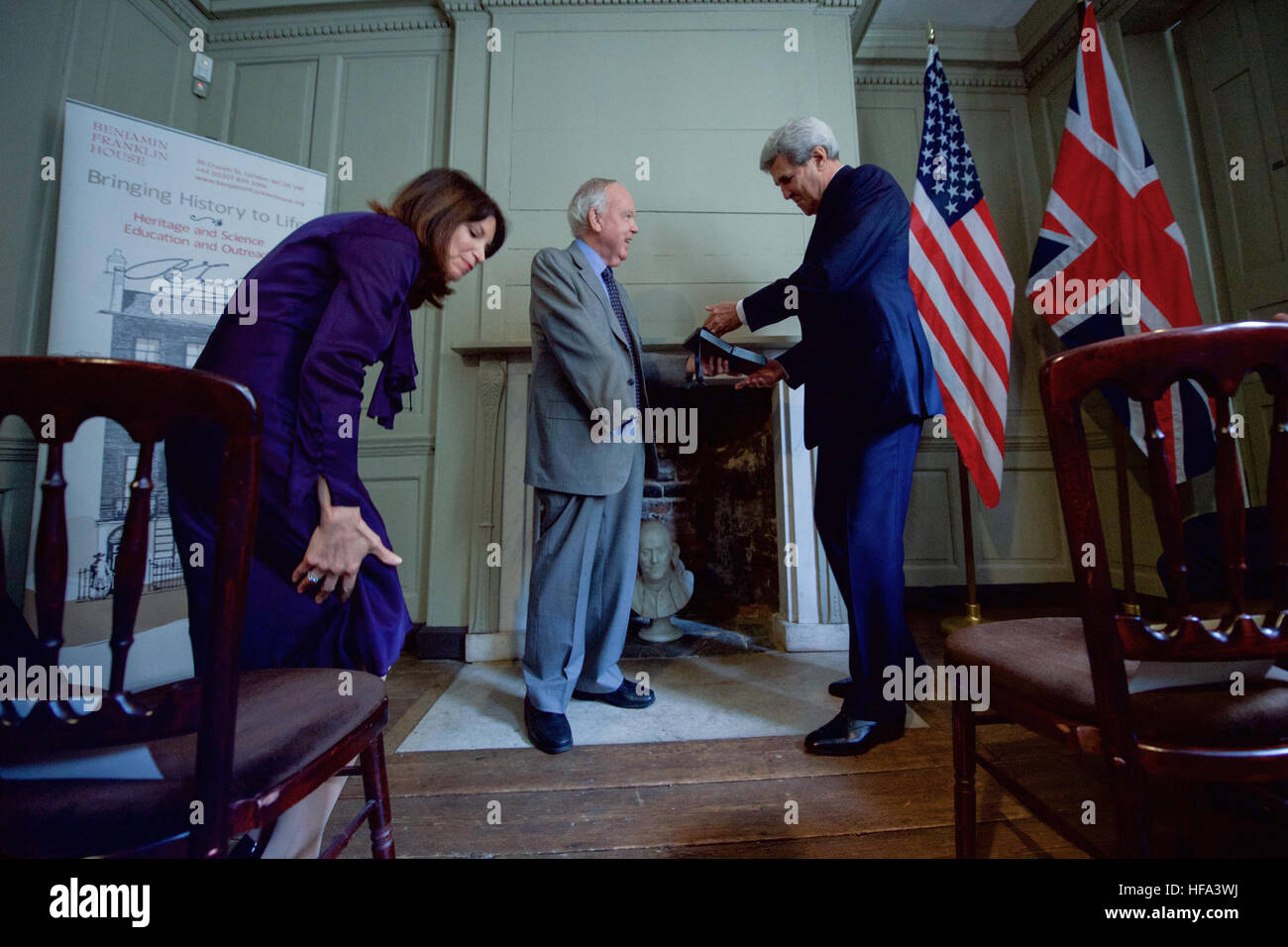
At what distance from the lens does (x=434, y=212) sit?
1.08 metres

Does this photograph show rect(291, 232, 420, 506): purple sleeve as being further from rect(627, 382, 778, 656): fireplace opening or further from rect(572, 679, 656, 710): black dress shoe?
rect(627, 382, 778, 656): fireplace opening

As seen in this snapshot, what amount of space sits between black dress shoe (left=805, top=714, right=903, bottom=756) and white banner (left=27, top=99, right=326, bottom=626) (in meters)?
2.56

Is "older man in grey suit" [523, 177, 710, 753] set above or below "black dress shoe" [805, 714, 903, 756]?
above

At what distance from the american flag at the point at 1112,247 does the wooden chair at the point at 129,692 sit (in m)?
2.93

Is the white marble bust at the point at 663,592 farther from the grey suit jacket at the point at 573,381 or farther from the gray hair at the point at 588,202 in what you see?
the gray hair at the point at 588,202

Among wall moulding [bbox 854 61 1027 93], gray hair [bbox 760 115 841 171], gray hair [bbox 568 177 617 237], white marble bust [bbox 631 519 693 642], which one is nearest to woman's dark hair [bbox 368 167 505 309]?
gray hair [bbox 568 177 617 237]

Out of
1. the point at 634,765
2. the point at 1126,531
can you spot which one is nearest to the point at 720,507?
the point at 634,765

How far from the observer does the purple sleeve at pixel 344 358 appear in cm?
86

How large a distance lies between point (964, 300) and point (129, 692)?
297 cm

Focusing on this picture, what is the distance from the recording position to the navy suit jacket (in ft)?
5.13

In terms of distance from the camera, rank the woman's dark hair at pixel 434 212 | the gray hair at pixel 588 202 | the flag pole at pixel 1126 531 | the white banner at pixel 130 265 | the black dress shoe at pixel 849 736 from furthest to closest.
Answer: the white banner at pixel 130 265 → the gray hair at pixel 588 202 → the black dress shoe at pixel 849 736 → the woman's dark hair at pixel 434 212 → the flag pole at pixel 1126 531

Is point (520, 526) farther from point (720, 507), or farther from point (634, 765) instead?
point (634, 765)

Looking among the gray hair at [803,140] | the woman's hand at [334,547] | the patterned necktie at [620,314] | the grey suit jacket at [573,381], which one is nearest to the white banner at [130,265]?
the grey suit jacket at [573,381]
